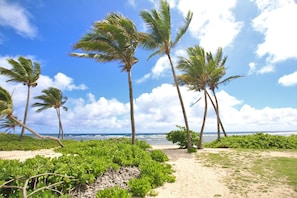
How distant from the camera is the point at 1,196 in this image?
3232mm

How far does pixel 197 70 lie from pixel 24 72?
1468cm

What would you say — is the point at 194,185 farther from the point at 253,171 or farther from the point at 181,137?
the point at 181,137

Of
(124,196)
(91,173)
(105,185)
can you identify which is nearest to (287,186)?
(124,196)

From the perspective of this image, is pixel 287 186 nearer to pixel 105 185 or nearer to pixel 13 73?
pixel 105 185

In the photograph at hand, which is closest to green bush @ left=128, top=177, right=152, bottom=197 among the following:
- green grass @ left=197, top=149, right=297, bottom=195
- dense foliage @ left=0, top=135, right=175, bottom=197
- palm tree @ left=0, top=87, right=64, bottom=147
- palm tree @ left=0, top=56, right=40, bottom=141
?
dense foliage @ left=0, top=135, right=175, bottom=197

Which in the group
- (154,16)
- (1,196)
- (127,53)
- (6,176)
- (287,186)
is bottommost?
(287,186)

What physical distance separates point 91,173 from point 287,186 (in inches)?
200

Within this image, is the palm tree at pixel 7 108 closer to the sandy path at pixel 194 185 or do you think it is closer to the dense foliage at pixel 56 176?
the dense foliage at pixel 56 176

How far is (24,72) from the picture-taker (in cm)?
1827

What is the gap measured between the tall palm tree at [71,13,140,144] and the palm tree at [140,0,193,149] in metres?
0.91

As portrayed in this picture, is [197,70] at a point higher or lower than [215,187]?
higher

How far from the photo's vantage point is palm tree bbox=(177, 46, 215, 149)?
1303 centimetres

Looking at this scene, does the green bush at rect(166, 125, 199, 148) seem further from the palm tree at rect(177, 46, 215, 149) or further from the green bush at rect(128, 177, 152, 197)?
the green bush at rect(128, 177, 152, 197)

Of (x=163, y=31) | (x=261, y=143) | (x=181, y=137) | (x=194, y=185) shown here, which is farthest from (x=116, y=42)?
(x=261, y=143)
